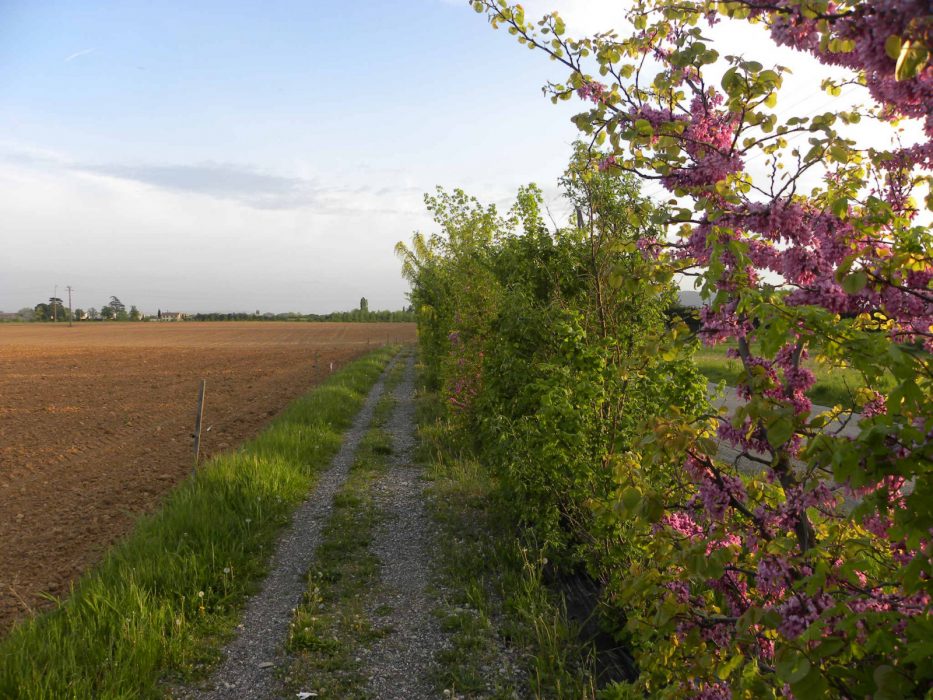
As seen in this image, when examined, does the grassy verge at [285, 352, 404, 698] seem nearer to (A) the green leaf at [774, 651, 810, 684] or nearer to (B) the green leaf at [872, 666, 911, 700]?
(A) the green leaf at [774, 651, 810, 684]

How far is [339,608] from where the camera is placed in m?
5.45

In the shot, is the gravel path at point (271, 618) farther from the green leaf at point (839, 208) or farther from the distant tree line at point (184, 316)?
the distant tree line at point (184, 316)

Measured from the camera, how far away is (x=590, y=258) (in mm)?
5875

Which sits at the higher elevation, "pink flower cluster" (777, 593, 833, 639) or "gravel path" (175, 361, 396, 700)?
"pink flower cluster" (777, 593, 833, 639)

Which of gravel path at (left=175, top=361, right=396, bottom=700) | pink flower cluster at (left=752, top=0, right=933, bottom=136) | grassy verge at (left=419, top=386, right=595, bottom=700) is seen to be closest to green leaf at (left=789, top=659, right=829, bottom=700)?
pink flower cluster at (left=752, top=0, right=933, bottom=136)

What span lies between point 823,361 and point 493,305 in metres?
7.97

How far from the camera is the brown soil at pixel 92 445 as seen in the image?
300 inches

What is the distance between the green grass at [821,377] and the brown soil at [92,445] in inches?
256

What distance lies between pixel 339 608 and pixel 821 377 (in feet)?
19.3

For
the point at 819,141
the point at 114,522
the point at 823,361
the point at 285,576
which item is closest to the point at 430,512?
the point at 285,576

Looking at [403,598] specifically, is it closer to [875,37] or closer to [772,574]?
[772,574]

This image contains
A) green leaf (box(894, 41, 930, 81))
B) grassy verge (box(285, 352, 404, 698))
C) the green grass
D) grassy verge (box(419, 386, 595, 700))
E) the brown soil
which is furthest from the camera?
the brown soil

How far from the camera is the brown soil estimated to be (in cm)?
763

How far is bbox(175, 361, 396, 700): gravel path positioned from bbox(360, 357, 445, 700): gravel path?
78cm
